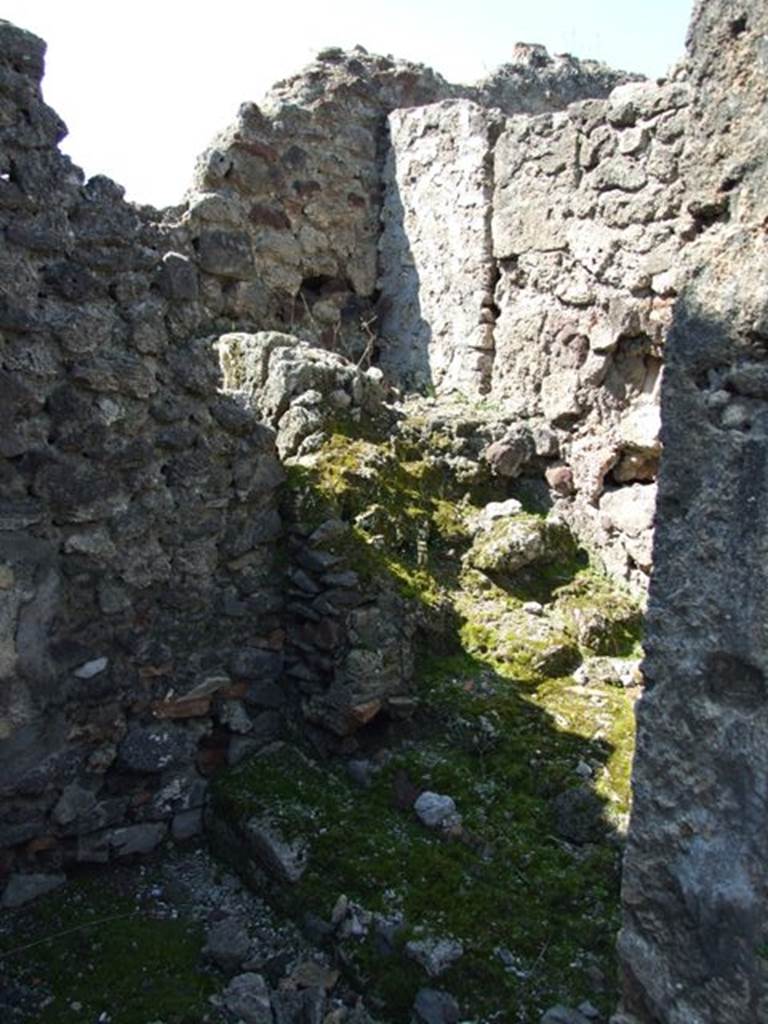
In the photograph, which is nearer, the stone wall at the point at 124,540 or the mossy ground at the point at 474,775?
the mossy ground at the point at 474,775

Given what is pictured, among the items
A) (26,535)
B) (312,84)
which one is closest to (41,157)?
(26,535)

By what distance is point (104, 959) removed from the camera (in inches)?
118

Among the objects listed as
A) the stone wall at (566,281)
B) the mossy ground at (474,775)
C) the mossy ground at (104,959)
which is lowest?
the mossy ground at (104,959)

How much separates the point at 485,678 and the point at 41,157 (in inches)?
98.8

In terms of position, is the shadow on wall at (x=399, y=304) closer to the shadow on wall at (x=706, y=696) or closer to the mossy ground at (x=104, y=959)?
the mossy ground at (x=104, y=959)

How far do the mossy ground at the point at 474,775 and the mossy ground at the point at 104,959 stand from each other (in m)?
0.41

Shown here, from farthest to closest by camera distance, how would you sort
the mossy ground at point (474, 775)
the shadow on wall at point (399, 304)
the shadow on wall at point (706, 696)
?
the shadow on wall at point (399, 304), the mossy ground at point (474, 775), the shadow on wall at point (706, 696)

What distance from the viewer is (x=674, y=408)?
1.83 m

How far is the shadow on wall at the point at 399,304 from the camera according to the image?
5.95 metres

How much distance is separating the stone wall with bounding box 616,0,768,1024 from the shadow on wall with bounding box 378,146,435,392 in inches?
159

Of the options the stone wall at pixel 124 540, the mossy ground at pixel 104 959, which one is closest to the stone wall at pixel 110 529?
the stone wall at pixel 124 540

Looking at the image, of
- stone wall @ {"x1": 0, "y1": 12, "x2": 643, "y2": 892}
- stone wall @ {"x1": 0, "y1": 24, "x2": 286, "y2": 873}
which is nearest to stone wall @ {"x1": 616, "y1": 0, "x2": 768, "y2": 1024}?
stone wall @ {"x1": 0, "y1": 12, "x2": 643, "y2": 892}

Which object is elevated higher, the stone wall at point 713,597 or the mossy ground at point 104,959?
the stone wall at point 713,597

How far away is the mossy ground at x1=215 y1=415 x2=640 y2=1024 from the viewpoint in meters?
2.77
